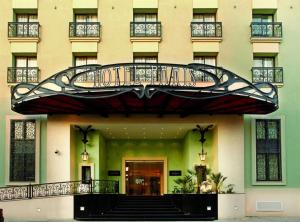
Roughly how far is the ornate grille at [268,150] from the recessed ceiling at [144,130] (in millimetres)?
3805

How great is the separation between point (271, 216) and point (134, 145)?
34.3 ft

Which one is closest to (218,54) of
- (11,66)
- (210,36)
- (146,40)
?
(210,36)

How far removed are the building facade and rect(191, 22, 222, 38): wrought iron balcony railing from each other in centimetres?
6

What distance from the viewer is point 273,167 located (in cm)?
3288

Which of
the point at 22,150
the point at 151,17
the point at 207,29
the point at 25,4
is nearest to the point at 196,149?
the point at 207,29

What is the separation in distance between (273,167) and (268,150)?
98cm

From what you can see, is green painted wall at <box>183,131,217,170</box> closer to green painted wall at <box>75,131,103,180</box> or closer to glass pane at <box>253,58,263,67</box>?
glass pane at <box>253,58,263,67</box>

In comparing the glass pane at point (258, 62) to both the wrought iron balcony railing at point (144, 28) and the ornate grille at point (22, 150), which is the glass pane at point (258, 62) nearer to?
the wrought iron balcony railing at point (144, 28)

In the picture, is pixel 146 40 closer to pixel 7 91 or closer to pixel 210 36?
pixel 210 36

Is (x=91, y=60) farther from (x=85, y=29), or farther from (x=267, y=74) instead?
(x=267, y=74)

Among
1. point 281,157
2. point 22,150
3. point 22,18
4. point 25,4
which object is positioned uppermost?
point 25,4

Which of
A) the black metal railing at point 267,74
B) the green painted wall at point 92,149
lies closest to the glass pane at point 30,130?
the green painted wall at point 92,149

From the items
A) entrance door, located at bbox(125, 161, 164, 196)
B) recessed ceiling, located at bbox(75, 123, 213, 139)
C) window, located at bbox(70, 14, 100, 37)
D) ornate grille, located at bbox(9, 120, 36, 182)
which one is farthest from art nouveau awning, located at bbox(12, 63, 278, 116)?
entrance door, located at bbox(125, 161, 164, 196)

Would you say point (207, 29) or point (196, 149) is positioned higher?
point (207, 29)
